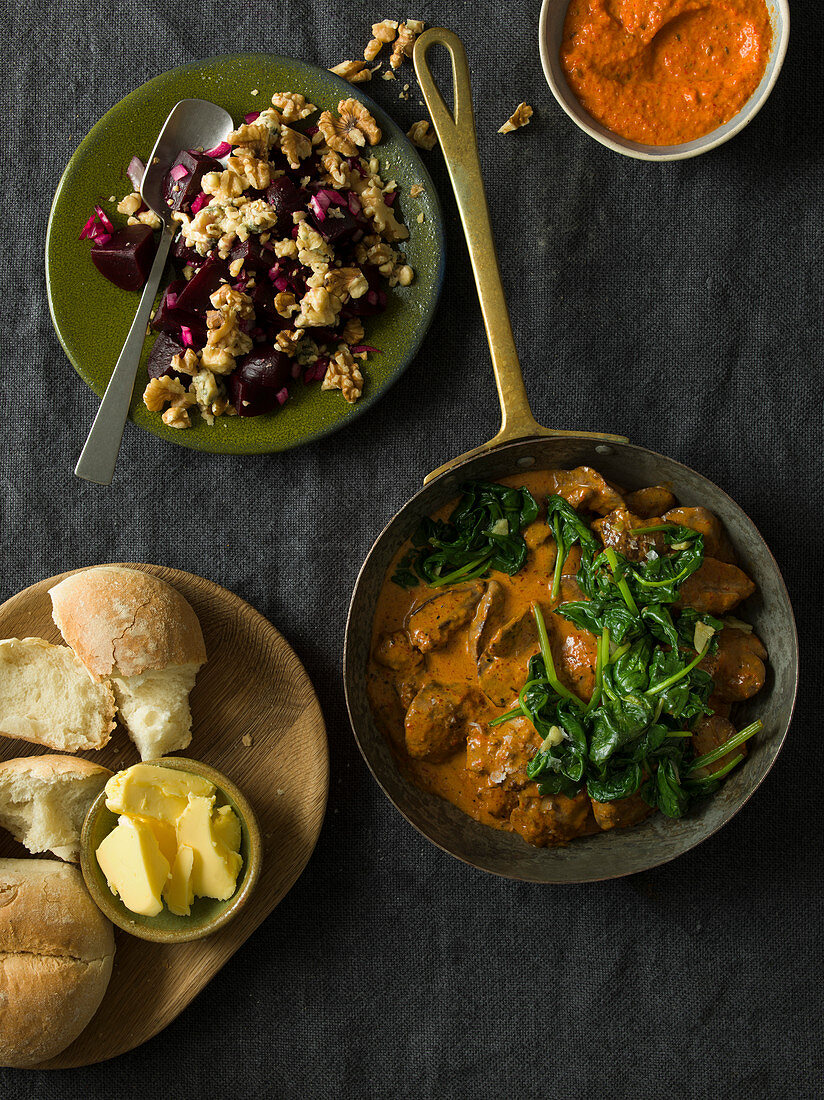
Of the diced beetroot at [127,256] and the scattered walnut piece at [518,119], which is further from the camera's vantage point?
the scattered walnut piece at [518,119]

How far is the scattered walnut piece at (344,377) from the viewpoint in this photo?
3002 mm

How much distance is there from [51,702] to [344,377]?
1583 millimetres

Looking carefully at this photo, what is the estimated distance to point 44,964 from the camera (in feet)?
8.98

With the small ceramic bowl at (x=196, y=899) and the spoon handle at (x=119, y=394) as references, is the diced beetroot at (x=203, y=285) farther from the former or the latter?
the small ceramic bowl at (x=196, y=899)

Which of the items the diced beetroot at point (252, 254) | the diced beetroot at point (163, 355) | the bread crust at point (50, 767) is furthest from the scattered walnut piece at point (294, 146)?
the bread crust at point (50, 767)

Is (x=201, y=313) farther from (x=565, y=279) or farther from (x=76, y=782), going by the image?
(x=76, y=782)

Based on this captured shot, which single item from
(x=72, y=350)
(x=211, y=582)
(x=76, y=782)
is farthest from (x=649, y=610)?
(x=72, y=350)

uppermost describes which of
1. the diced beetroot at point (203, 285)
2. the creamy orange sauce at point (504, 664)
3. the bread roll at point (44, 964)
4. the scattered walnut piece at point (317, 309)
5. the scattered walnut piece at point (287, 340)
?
the diced beetroot at point (203, 285)

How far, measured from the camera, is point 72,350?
3064 mm

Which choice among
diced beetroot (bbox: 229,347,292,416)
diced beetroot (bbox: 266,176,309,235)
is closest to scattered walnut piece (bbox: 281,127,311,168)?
diced beetroot (bbox: 266,176,309,235)

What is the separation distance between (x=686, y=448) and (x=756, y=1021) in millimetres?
2235

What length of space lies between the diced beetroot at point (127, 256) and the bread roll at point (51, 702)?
1.40 m

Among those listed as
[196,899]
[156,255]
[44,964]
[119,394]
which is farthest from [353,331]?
[44,964]

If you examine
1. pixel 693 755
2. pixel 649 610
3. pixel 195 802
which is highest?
pixel 649 610
